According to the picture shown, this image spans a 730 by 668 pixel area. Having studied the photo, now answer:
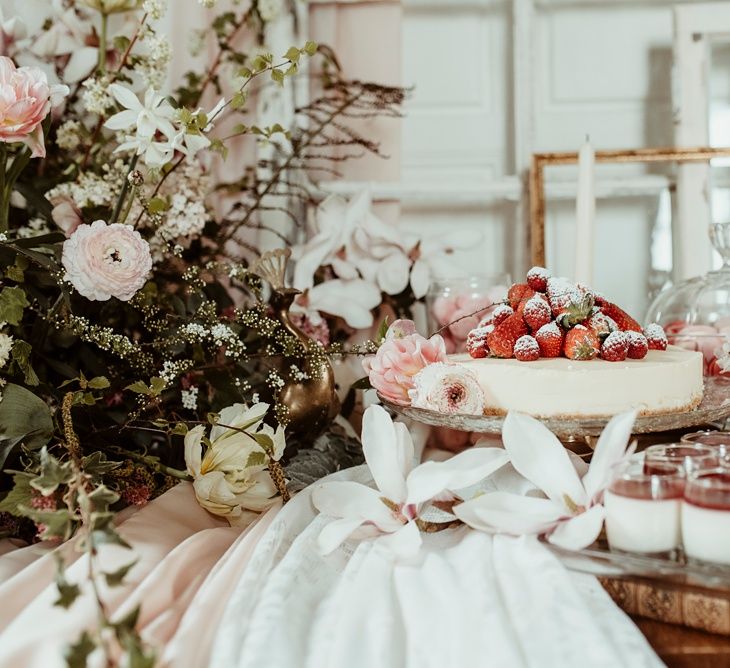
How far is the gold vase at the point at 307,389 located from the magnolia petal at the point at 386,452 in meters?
0.28

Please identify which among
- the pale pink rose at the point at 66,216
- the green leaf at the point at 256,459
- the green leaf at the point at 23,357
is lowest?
the green leaf at the point at 256,459

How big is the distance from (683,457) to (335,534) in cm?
32

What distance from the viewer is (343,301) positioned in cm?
130

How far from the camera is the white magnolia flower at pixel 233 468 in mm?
893

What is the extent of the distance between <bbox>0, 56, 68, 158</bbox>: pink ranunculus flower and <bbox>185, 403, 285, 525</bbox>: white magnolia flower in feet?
1.26

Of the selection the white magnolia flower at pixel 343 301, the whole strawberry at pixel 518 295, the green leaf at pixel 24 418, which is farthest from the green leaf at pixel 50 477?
the white magnolia flower at pixel 343 301

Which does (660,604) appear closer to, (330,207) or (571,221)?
(330,207)

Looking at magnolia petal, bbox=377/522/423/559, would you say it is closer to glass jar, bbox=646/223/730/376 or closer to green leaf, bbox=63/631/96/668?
green leaf, bbox=63/631/96/668

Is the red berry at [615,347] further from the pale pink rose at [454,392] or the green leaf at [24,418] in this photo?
the green leaf at [24,418]

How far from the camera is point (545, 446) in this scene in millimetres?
732

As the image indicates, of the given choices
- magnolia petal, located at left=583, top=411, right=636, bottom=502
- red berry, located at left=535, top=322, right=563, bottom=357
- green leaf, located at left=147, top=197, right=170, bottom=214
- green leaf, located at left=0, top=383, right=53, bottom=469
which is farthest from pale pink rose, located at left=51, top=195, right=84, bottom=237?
magnolia petal, located at left=583, top=411, right=636, bottom=502

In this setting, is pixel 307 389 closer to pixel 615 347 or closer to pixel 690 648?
pixel 615 347

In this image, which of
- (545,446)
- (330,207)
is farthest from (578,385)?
(330,207)

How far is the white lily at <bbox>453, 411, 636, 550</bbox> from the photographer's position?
0.69 m
